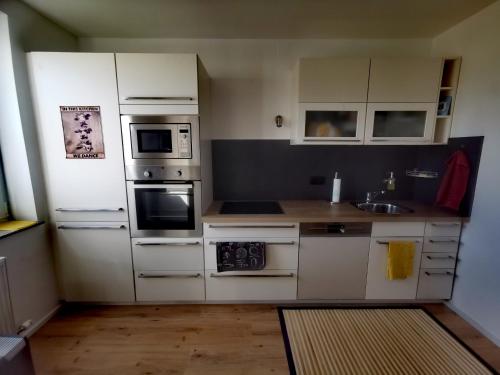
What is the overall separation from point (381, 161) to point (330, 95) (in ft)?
3.30

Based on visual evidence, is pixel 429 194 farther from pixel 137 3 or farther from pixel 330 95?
pixel 137 3

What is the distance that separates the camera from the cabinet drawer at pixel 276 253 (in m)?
2.03

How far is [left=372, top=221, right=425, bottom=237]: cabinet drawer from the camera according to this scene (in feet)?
6.60

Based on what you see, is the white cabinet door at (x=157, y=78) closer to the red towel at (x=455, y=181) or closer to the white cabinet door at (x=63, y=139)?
the white cabinet door at (x=63, y=139)

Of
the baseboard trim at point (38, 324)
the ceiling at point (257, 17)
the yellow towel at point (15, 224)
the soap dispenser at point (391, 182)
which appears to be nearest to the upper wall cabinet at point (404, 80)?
the ceiling at point (257, 17)

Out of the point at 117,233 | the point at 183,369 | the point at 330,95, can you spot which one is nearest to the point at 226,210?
the point at 117,233

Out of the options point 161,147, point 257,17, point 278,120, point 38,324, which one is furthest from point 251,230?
point 38,324

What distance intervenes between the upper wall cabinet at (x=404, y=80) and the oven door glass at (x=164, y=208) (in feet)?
6.08

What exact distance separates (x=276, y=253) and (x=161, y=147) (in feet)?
4.38

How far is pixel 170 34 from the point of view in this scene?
223 cm

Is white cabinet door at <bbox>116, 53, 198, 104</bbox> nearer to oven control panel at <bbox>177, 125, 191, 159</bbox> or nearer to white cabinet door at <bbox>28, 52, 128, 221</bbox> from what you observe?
white cabinet door at <bbox>28, 52, 128, 221</bbox>

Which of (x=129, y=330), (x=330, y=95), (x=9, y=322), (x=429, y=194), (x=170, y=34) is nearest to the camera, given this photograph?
(x=9, y=322)

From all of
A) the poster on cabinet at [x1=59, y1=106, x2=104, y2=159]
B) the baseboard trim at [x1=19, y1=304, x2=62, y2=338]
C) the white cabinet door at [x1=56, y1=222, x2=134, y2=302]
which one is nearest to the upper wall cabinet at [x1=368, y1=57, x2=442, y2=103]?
the poster on cabinet at [x1=59, y1=106, x2=104, y2=159]

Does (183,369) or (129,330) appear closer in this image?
(183,369)
